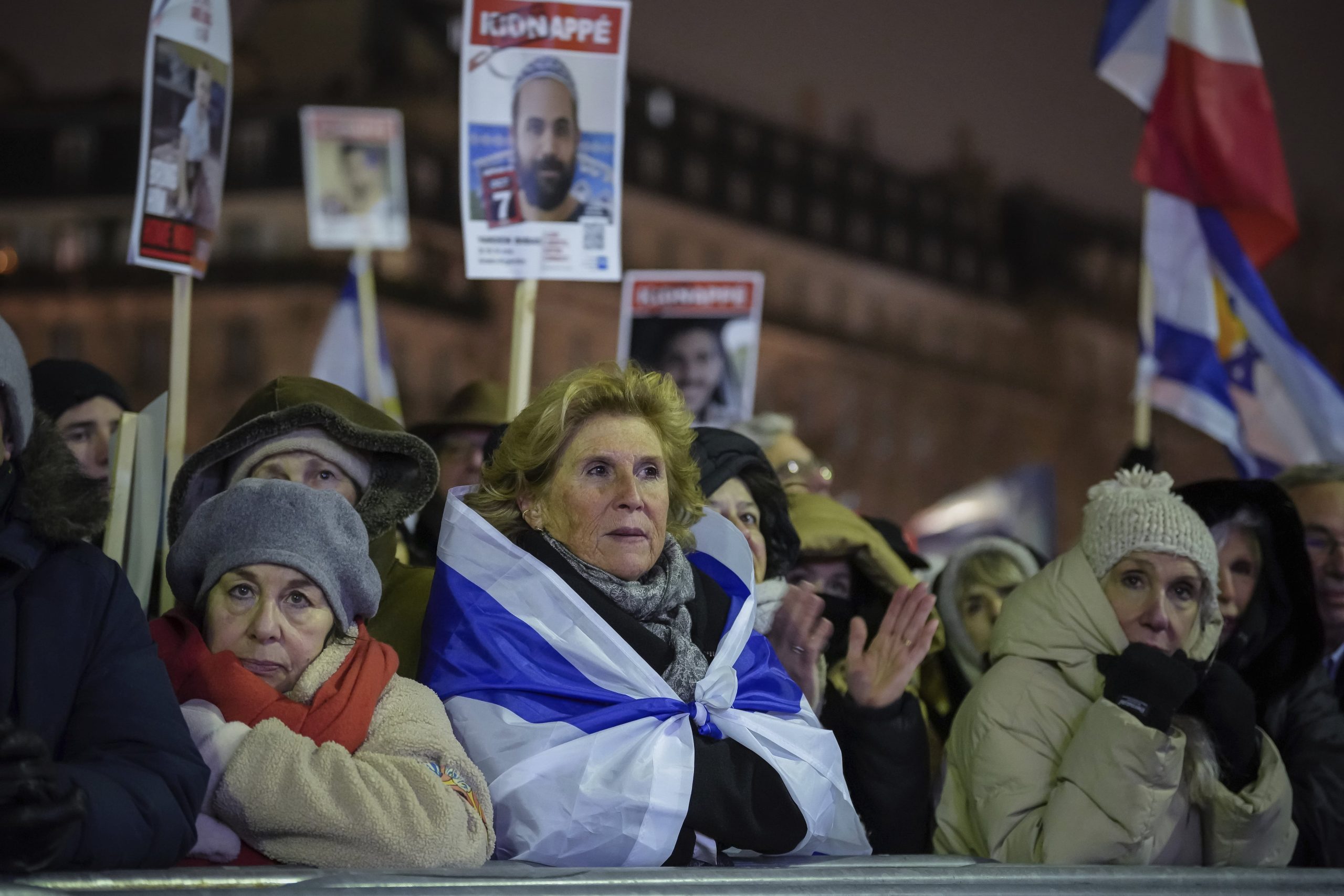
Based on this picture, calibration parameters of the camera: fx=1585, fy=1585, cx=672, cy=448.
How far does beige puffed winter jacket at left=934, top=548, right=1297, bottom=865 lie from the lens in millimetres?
3113

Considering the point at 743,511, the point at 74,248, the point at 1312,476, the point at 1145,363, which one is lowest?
the point at 743,511

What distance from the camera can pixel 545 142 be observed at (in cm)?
443

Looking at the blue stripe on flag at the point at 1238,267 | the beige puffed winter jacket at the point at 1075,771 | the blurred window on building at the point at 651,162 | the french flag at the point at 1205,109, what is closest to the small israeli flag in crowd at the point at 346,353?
the french flag at the point at 1205,109

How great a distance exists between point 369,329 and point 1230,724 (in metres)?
3.76

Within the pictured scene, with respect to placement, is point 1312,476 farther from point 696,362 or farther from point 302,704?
point 302,704

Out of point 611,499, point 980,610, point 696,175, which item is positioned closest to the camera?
point 611,499

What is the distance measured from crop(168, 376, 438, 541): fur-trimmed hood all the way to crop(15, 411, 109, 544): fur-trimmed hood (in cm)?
78

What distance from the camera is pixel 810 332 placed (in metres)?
18.9

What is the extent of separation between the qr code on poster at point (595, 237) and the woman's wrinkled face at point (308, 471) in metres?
1.32

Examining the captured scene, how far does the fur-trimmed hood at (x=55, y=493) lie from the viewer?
2387 millimetres

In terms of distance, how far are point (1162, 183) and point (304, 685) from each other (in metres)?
4.30

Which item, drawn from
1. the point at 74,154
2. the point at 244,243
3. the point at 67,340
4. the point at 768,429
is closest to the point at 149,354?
the point at 67,340

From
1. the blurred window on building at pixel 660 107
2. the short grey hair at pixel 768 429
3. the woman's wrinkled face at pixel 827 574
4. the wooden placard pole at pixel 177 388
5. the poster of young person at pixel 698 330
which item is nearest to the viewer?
the wooden placard pole at pixel 177 388

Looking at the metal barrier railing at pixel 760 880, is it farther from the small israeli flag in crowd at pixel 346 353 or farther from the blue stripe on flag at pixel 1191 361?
the small israeli flag in crowd at pixel 346 353
